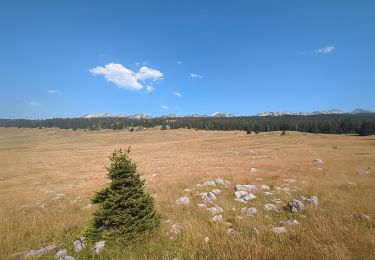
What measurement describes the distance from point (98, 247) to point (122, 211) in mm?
1201

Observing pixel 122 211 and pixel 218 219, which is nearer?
pixel 122 211

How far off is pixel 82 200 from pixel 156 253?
535 inches

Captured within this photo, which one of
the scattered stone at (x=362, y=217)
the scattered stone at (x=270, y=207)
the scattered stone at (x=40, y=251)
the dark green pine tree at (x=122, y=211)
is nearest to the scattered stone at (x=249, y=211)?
the scattered stone at (x=270, y=207)

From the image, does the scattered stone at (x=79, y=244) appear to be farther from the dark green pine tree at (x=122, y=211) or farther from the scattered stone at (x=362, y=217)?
the scattered stone at (x=362, y=217)

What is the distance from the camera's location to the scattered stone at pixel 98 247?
25.9ft

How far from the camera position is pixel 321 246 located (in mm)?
7254

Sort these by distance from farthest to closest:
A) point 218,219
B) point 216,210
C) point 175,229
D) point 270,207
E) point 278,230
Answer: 1. point 270,207
2. point 216,210
3. point 218,219
4. point 175,229
5. point 278,230

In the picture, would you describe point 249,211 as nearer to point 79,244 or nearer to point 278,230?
point 278,230

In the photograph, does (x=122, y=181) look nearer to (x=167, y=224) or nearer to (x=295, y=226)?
(x=167, y=224)

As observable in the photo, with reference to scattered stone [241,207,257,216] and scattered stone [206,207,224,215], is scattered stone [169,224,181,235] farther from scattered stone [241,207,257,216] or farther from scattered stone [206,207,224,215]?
scattered stone [241,207,257,216]

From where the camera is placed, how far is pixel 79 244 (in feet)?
27.8

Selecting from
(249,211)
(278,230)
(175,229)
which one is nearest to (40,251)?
(175,229)

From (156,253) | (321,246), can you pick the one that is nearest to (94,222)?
(156,253)

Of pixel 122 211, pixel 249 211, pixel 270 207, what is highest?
pixel 122 211
